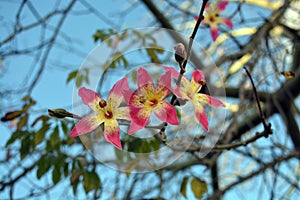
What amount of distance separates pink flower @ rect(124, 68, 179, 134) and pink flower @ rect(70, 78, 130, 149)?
2 cm

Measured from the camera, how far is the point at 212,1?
112cm

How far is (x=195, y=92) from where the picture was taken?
56 centimetres

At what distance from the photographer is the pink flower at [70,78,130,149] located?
526 mm

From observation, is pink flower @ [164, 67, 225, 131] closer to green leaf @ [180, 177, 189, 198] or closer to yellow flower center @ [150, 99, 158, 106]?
yellow flower center @ [150, 99, 158, 106]

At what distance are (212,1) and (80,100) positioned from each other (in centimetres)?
69

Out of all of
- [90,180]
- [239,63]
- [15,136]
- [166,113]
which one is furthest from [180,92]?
[239,63]

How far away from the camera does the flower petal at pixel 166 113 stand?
1.69ft

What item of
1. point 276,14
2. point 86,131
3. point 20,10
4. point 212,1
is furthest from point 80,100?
point 276,14

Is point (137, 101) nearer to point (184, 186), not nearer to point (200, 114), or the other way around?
point (200, 114)

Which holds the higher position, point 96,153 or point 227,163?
point 227,163

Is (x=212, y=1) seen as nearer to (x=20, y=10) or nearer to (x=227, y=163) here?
(x=20, y=10)

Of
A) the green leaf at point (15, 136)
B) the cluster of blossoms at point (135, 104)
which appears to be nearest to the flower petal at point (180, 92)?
the cluster of blossoms at point (135, 104)

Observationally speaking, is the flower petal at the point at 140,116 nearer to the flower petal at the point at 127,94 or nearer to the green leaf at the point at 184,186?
the flower petal at the point at 127,94

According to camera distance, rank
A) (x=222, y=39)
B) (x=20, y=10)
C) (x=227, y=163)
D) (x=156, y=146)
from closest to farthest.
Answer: (x=156, y=146), (x=20, y=10), (x=222, y=39), (x=227, y=163)
